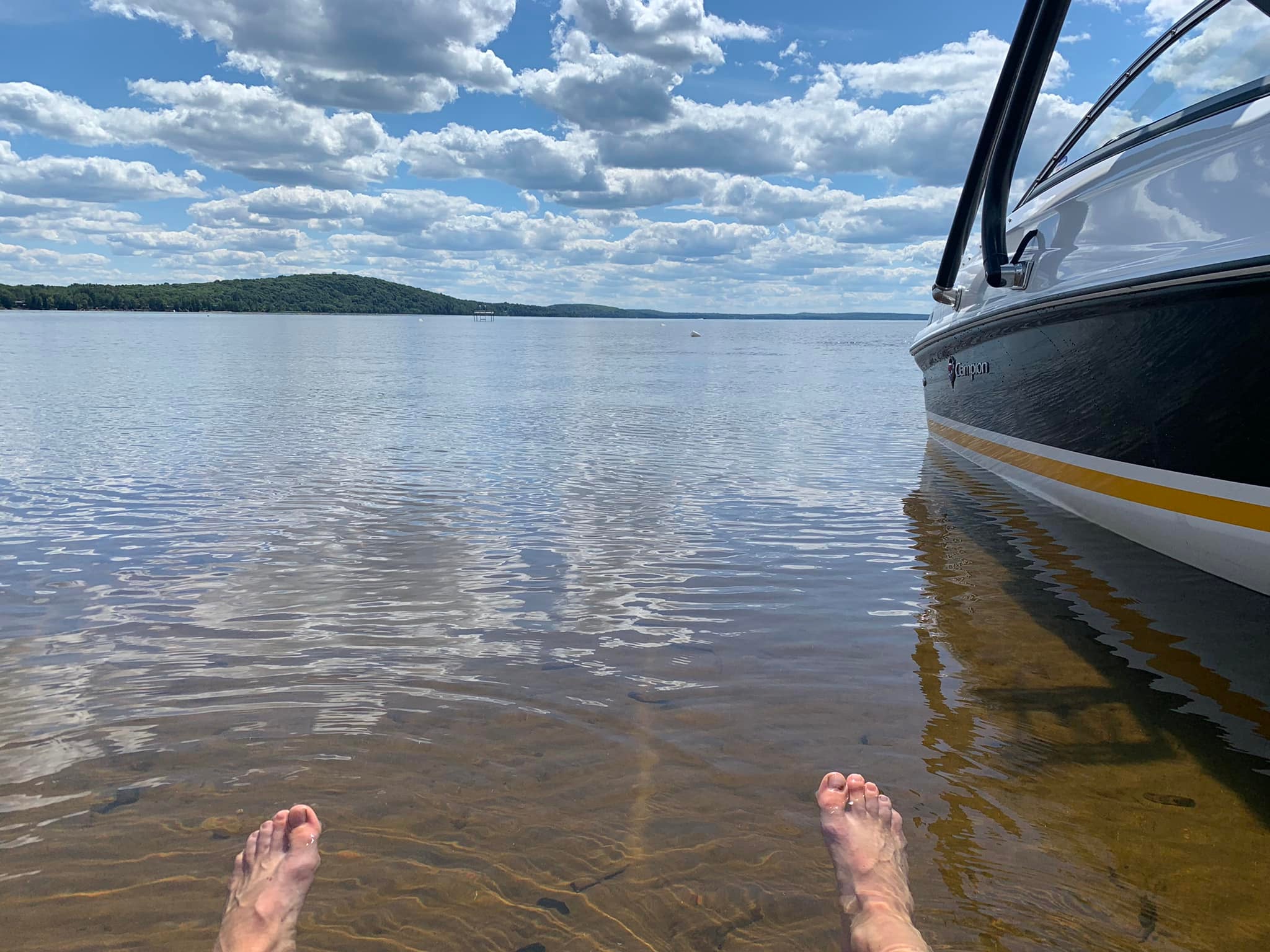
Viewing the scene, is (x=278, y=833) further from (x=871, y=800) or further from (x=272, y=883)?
(x=871, y=800)

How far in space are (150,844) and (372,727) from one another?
31.5 inches

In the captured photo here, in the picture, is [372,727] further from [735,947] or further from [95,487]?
[95,487]

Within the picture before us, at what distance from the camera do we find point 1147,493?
458 cm

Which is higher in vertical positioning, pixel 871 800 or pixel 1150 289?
pixel 1150 289

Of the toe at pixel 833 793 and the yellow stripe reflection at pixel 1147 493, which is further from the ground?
the yellow stripe reflection at pixel 1147 493

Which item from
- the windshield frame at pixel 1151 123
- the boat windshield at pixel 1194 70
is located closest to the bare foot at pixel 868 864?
the windshield frame at pixel 1151 123

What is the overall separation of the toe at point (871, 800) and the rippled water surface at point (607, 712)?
14 centimetres

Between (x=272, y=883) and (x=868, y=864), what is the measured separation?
4.79 feet

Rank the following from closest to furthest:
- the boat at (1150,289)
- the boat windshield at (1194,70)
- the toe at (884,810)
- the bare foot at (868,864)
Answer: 1. the bare foot at (868,864)
2. the toe at (884,810)
3. the boat at (1150,289)
4. the boat windshield at (1194,70)

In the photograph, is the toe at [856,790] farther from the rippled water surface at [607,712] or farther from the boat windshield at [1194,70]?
the boat windshield at [1194,70]

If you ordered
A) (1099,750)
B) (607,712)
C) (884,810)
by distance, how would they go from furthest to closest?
(607,712), (1099,750), (884,810)

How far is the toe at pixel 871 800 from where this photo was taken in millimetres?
2422

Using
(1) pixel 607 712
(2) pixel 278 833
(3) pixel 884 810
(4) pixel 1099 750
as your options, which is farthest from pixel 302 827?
(4) pixel 1099 750

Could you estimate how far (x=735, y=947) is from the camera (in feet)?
6.77
